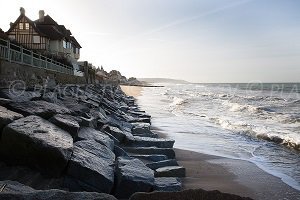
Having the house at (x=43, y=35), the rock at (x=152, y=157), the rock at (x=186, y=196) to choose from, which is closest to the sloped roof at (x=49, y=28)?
the house at (x=43, y=35)

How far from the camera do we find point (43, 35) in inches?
1517

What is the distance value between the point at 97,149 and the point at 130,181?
1285mm

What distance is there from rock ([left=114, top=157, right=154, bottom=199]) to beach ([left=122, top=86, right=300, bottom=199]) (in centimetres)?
144

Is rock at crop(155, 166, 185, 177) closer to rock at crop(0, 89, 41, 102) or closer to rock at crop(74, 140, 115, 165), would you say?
rock at crop(74, 140, 115, 165)

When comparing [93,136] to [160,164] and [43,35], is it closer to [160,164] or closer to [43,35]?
[160,164]

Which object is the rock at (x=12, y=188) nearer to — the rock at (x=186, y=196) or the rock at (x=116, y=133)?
the rock at (x=186, y=196)

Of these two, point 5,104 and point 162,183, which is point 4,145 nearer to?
point 5,104

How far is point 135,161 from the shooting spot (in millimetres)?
6195

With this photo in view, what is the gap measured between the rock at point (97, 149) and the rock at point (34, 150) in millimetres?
790

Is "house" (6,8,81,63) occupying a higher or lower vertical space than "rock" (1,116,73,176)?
higher

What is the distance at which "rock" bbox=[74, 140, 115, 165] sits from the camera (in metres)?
5.96

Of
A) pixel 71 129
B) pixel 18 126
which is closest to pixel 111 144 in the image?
pixel 71 129

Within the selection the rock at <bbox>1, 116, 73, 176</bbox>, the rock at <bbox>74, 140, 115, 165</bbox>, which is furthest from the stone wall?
the rock at <bbox>1, 116, 73, 176</bbox>

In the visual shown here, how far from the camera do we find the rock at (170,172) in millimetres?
6626
